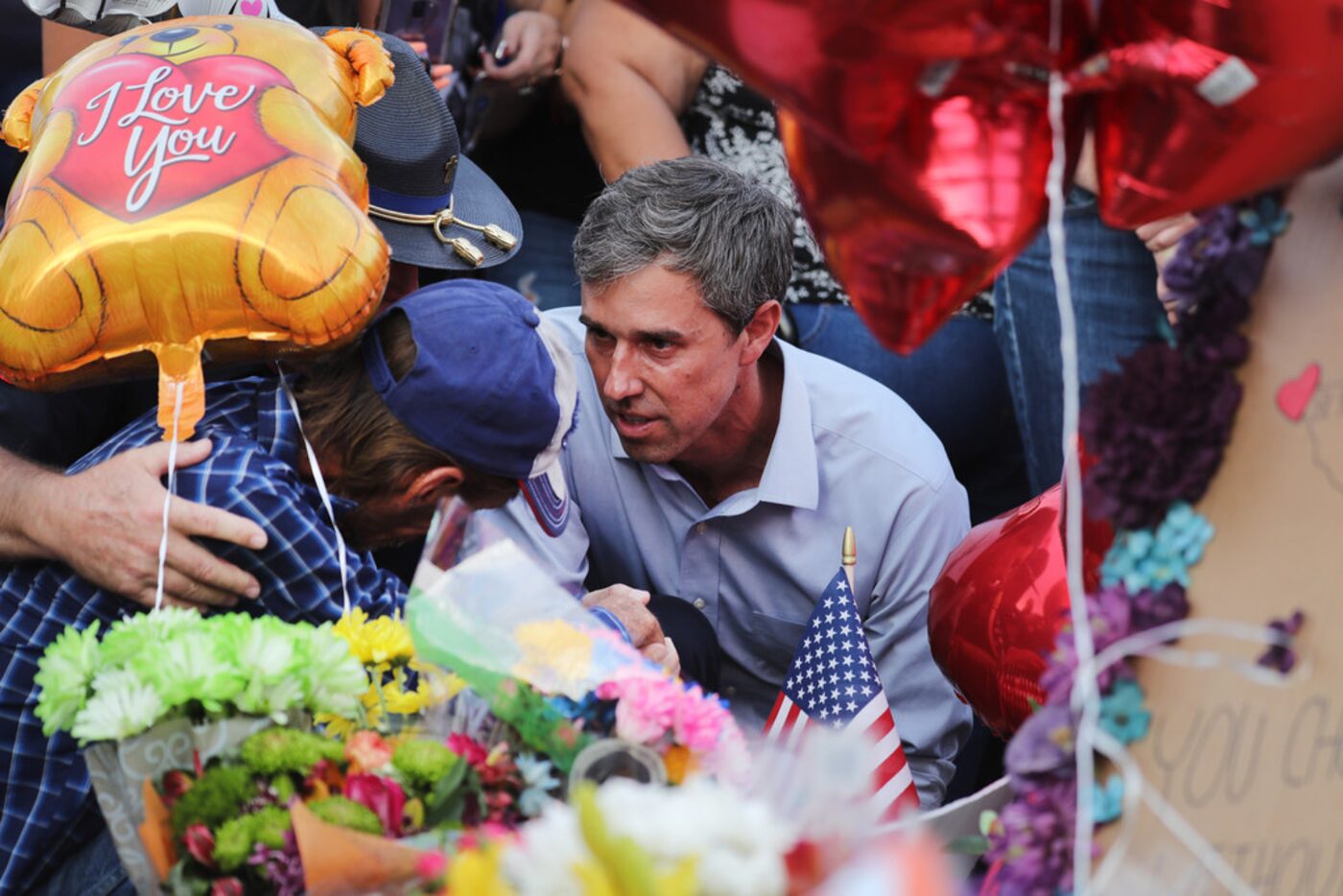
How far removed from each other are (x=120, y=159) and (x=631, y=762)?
86 centimetres

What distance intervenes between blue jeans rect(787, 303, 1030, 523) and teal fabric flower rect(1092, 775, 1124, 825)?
5.87 ft

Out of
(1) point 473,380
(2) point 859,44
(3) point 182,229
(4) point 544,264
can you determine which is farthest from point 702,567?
(2) point 859,44

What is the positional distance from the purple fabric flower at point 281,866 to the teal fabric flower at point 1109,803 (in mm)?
572

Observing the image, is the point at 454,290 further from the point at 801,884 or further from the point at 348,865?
the point at 801,884

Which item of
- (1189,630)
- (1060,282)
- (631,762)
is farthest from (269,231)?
(1189,630)

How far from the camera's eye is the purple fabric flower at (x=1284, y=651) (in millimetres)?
993

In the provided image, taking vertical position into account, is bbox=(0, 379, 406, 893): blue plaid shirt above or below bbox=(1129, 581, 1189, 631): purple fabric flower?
below

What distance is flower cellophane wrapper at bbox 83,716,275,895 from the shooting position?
1169 mm

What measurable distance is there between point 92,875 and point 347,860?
2.81 ft

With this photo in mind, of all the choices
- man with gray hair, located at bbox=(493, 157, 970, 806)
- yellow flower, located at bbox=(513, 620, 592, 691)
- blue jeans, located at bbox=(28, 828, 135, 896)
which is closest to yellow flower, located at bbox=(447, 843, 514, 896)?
yellow flower, located at bbox=(513, 620, 592, 691)

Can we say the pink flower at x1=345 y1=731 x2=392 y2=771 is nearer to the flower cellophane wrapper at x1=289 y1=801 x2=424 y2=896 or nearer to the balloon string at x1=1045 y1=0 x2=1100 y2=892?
the flower cellophane wrapper at x1=289 y1=801 x2=424 y2=896

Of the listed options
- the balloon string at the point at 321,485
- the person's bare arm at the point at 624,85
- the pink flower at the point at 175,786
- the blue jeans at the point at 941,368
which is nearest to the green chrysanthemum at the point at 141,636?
the pink flower at the point at 175,786

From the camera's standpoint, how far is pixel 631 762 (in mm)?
1144

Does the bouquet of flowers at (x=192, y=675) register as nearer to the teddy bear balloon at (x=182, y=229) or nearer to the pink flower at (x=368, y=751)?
the pink flower at (x=368, y=751)
